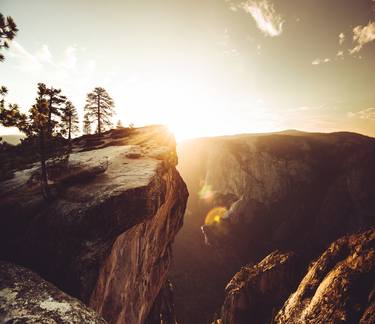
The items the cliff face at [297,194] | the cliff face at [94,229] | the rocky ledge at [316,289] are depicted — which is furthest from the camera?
the cliff face at [297,194]

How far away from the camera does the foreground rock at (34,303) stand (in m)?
6.79

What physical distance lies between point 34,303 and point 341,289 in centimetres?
1695

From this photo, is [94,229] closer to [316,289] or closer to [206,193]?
[316,289]

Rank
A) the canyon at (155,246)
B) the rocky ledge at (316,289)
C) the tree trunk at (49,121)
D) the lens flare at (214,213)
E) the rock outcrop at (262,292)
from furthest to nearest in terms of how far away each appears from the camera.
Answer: the lens flare at (214,213) → the rock outcrop at (262,292) → the tree trunk at (49,121) → the rocky ledge at (316,289) → the canyon at (155,246)

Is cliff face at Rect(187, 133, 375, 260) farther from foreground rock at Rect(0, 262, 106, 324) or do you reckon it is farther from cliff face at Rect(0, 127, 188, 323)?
foreground rock at Rect(0, 262, 106, 324)

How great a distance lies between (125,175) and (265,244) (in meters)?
39.4

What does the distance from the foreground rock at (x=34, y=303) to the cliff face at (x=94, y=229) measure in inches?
49.9

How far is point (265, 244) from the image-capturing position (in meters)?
44.2

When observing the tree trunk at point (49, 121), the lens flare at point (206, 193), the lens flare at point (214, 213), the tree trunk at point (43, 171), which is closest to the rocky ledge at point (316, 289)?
the tree trunk at point (43, 171)

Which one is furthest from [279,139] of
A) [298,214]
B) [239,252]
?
[239,252]

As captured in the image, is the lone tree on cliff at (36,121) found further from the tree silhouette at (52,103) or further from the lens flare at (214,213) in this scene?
the lens flare at (214,213)

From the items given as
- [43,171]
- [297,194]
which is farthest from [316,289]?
[297,194]

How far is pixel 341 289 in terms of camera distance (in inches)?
539

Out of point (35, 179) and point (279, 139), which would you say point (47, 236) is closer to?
point (35, 179)
